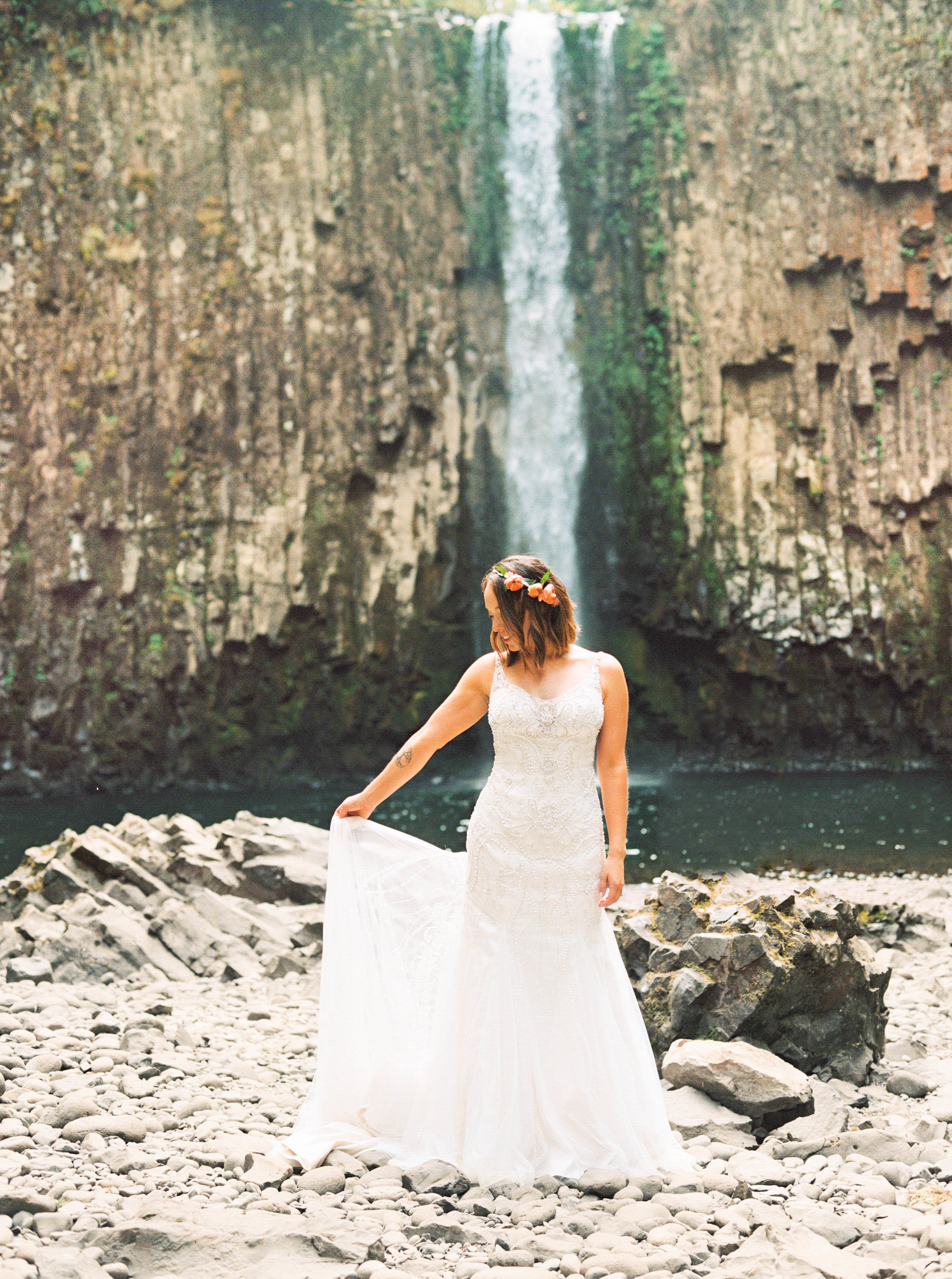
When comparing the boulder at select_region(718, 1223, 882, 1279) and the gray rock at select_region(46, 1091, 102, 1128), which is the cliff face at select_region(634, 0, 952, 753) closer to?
the gray rock at select_region(46, 1091, 102, 1128)

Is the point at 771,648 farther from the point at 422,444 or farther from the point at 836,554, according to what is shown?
the point at 422,444

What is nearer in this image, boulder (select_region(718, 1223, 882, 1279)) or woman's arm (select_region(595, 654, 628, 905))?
boulder (select_region(718, 1223, 882, 1279))

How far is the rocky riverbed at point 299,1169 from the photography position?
2.91m

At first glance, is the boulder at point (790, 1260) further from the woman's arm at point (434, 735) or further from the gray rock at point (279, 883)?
the gray rock at point (279, 883)

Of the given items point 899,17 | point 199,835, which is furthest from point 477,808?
point 899,17

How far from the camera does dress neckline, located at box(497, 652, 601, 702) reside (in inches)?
150

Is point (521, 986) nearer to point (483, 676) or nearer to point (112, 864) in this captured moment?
point (483, 676)

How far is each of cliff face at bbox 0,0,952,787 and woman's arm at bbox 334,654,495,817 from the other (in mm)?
14774

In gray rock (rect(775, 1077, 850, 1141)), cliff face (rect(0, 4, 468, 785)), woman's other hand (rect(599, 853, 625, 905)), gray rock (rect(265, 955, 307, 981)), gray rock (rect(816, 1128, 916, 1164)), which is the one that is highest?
cliff face (rect(0, 4, 468, 785))

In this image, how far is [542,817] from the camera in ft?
12.5

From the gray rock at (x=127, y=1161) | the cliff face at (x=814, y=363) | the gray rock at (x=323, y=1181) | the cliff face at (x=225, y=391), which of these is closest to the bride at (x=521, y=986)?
the gray rock at (x=323, y=1181)

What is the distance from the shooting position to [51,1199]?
3156 millimetres

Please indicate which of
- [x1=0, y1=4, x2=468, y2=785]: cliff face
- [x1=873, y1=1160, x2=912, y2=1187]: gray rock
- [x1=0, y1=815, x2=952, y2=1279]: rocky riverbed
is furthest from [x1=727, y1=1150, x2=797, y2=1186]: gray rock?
[x1=0, y1=4, x2=468, y2=785]: cliff face

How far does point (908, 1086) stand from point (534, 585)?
268 cm
